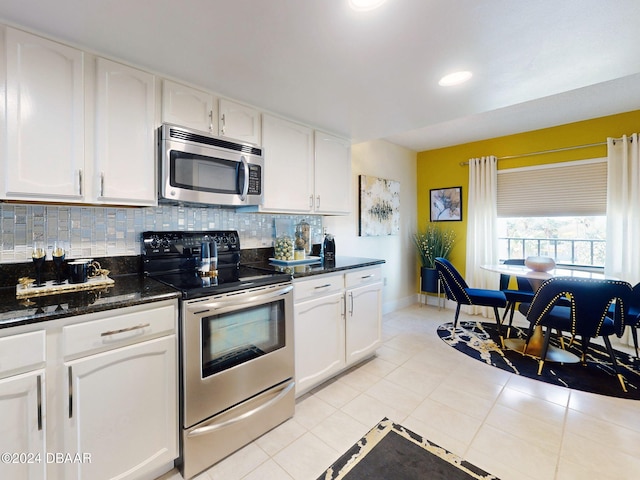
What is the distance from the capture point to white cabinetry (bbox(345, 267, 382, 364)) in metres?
2.46

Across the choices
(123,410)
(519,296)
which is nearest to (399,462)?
(123,410)

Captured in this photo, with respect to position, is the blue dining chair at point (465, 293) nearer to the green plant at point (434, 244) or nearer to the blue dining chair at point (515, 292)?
the blue dining chair at point (515, 292)

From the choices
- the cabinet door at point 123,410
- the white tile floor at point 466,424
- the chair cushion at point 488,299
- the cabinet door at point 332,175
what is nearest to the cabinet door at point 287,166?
the cabinet door at point 332,175

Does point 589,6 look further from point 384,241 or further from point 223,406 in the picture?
point 384,241

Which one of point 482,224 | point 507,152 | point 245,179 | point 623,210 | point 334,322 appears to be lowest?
point 334,322

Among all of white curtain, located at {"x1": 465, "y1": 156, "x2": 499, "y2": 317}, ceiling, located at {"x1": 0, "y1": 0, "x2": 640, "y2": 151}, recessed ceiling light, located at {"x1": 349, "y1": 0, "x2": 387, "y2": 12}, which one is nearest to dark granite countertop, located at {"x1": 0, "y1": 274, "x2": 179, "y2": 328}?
ceiling, located at {"x1": 0, "y1": 0, "x2": 640, "y2": 151}

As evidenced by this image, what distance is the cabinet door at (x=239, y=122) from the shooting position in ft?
6.63

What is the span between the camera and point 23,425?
110 centimetres

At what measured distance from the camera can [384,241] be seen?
13.6ft

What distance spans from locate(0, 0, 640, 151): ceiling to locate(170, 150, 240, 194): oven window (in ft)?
1.63

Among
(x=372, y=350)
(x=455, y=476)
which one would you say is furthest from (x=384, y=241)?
(x=455, y=476)

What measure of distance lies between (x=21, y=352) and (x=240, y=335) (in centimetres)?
92

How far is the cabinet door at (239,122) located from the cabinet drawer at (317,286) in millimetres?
1145

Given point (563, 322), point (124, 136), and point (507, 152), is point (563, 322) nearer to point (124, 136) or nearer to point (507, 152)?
point (507, 152)
